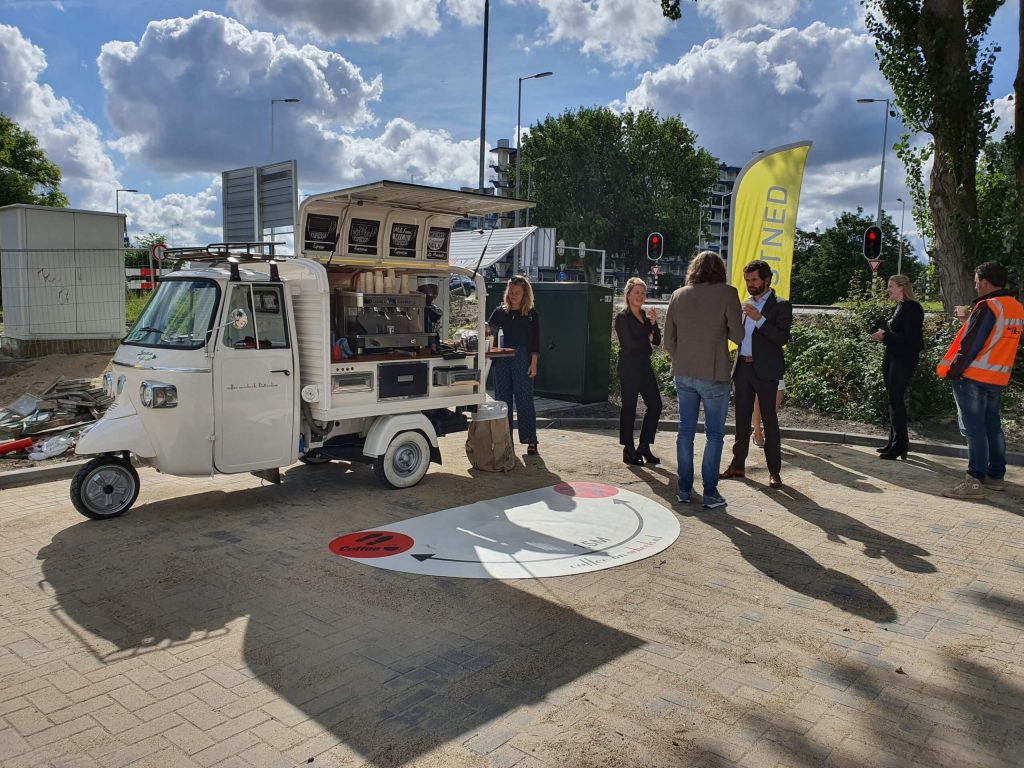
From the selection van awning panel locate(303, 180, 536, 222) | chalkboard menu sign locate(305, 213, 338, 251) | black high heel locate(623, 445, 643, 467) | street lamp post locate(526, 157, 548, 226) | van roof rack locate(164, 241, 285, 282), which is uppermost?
street lamp post locate(526, 157, 548, 226)

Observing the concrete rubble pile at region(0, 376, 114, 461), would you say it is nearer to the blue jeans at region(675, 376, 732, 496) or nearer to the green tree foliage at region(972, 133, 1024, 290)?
the blue jeans at region(675, 376, 732, 496)

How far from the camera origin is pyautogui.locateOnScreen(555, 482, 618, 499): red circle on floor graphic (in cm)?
695

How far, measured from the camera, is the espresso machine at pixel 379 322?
6.71 m

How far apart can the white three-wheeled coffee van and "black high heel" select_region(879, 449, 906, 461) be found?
4.61 m

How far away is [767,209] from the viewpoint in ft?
35.0

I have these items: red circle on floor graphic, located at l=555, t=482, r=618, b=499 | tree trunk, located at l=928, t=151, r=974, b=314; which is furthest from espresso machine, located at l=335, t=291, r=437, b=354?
tree trunk, located at l=928, t=151, r=974, b=314

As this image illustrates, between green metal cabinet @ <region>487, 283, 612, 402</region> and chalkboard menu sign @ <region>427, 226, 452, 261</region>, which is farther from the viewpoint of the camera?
green metal cabinet @ <region>487, 283, 612, 402</region>

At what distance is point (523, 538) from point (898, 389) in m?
4.80

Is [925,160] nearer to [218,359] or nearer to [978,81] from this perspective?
[978,81]

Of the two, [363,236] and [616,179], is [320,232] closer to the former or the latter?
[363,236]

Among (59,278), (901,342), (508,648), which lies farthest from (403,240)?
(59,278)

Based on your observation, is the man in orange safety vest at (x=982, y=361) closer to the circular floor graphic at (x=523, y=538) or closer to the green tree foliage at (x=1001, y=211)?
the circular floor graphic at (x=523, y=538)

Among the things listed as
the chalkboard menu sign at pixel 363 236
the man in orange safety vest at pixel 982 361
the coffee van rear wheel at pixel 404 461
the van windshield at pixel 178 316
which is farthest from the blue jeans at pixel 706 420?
the van windshield at pixel 178 316

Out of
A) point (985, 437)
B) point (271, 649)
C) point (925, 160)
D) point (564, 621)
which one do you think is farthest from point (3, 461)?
point (925, 160)
